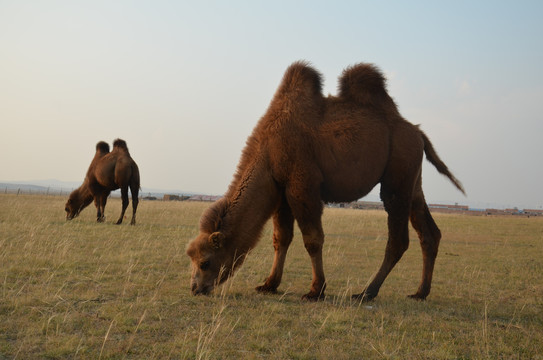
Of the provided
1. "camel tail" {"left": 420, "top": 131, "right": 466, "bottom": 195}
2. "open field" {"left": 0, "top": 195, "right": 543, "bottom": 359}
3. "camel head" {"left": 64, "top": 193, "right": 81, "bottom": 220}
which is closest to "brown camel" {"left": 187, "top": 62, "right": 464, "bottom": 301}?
"open field" {"left": 0, "top": 195, "right": 543, "bottom": 359}

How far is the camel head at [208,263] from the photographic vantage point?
623cm

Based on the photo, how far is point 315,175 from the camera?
255 inches

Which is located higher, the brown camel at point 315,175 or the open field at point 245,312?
the brown camel at point 315,175

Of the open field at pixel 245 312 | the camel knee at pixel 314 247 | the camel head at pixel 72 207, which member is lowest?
the open field at pixel 245 312

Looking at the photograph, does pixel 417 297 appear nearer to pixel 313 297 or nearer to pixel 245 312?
→ pixel 313 297

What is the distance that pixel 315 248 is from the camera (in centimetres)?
646

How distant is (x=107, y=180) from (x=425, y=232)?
14.7 metres

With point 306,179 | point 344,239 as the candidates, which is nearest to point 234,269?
point 306,179

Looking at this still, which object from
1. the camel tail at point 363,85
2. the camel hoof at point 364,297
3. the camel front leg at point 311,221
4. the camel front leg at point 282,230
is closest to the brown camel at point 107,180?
the camel front leg at point 282,230

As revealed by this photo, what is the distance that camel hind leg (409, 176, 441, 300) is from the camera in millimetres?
7250

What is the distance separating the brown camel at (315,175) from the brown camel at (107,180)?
1237cm

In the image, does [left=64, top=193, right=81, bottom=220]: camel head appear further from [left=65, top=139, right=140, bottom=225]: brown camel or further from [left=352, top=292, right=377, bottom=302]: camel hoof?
[left=352, top=292, right=377, bottom=302]: camel hoof

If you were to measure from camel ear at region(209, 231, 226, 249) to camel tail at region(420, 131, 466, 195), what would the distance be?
176 inches

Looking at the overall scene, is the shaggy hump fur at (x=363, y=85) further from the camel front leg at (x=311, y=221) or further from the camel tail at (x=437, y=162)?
the camel front leg at (x=311, y=221)
